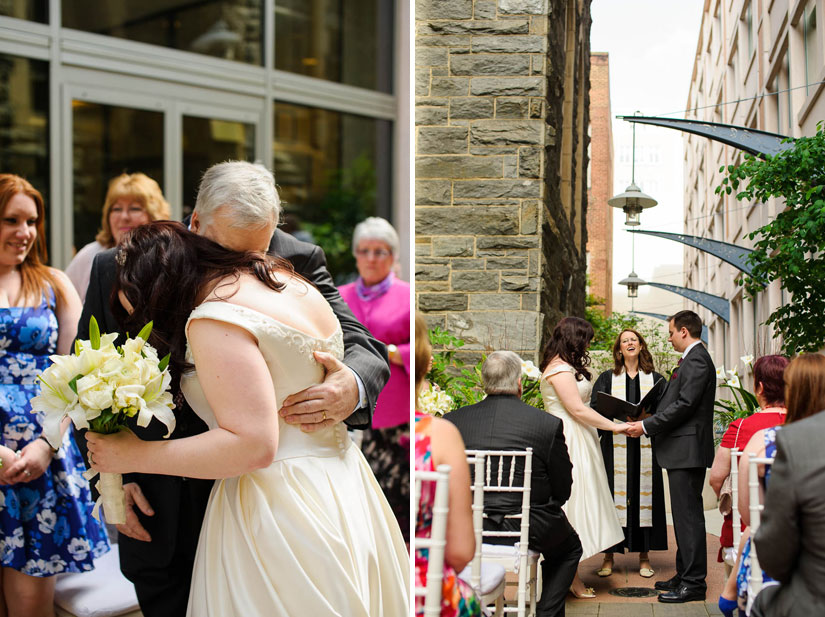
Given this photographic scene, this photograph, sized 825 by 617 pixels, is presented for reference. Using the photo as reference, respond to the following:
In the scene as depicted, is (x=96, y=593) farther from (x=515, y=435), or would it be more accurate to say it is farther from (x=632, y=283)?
(x=632, y=283)

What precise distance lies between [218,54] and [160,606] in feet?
8.62

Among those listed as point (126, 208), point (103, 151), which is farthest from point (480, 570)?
point (103, 151)

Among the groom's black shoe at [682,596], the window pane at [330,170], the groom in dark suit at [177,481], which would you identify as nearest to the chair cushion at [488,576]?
the groom's black shoe at [682,596]

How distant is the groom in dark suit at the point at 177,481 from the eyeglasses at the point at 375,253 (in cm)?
89

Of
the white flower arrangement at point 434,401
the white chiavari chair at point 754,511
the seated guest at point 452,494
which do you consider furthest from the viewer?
the white flower arrangement at point 434,401

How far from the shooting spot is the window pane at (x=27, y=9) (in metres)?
3.06

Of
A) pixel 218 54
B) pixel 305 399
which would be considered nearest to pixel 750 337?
pixel 305 399

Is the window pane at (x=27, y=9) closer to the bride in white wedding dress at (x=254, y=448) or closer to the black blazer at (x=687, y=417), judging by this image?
the bride in white wedding dress at (x=254, y=448)

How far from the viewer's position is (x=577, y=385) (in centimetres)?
364

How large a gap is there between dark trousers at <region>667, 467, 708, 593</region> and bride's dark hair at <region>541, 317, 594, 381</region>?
642 mm

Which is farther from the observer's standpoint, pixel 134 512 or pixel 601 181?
pixel 601 181

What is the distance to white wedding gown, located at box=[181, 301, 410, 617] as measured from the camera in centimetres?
166

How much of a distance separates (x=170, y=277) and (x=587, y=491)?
2.66 metres

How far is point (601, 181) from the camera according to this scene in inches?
130
